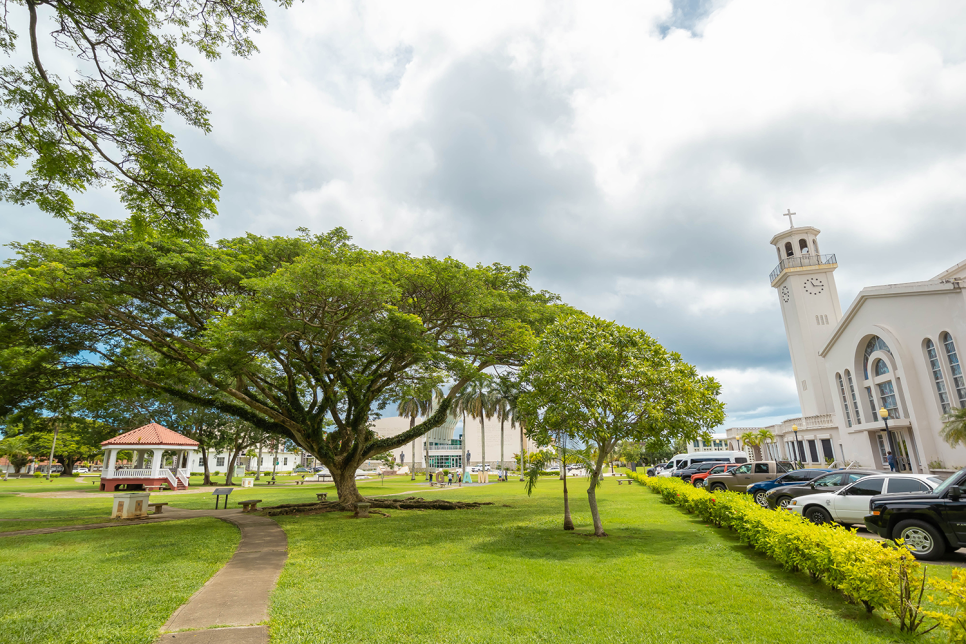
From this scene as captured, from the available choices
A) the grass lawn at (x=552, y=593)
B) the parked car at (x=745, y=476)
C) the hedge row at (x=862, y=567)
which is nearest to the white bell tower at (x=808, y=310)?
the parked car at (x=745, y=476)

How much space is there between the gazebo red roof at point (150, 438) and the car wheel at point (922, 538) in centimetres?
3926

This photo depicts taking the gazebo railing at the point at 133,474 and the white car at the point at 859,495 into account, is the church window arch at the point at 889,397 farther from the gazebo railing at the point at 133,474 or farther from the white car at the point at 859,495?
the gazebo railing at the point at 133,474

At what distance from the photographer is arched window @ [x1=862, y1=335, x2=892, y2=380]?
33.1m

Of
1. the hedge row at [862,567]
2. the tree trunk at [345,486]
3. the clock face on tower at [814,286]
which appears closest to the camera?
the hedge row at [862,567]

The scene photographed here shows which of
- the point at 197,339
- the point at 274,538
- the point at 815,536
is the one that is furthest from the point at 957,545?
the point at 197,339

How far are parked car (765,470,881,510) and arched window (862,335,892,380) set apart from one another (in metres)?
23.3

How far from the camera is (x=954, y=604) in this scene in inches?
165

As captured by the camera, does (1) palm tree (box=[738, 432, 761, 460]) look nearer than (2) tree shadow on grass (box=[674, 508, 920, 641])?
No

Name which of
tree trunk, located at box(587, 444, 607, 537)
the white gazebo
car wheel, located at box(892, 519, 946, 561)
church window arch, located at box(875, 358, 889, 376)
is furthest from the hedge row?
the white gazebo

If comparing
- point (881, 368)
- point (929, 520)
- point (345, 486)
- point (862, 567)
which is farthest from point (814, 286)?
point (862, 567)

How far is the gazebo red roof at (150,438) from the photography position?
33.3m

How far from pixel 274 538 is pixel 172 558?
305cm

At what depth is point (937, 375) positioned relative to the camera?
2953cm

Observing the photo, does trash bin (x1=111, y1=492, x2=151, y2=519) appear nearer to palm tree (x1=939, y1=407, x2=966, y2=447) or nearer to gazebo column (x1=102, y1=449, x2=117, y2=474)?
gazebo column (x1=102, y1=449, x2=117, y2=474)
